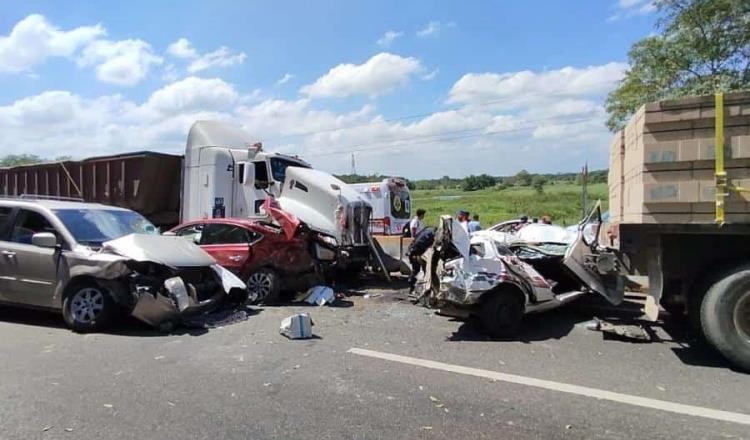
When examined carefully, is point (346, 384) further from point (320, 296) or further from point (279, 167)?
point (279, 167)

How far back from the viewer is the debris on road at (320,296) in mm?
9305

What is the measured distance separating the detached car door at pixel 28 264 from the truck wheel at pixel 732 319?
7.41 metres

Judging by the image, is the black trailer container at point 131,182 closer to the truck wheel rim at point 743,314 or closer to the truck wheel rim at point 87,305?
the truck wheel rim at point 87,305

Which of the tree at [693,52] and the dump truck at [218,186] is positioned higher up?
the tree at [693,52]

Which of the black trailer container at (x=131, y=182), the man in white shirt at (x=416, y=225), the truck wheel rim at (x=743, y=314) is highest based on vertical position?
the black trailer container at (x=131, y=182)

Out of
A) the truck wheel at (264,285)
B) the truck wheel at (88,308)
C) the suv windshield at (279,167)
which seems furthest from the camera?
the suv windshield at (279,167)

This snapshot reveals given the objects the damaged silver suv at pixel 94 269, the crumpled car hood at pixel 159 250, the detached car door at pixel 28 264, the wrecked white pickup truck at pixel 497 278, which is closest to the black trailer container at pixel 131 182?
the damaged silver suv at pixel 94 269

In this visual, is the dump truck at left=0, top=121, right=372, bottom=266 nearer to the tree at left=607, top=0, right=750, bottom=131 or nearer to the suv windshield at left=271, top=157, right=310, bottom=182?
the suv windshield at left=271, top=157, right=310, bottom=182

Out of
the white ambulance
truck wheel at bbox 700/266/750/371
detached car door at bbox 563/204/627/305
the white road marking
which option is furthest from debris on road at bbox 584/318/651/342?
the white ambulance

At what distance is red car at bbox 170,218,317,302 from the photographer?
30.5ft

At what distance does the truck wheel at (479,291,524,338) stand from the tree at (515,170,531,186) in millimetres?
83905

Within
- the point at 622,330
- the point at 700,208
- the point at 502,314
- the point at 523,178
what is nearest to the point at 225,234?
the point at 502,314

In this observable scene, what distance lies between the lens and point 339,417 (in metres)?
4.23

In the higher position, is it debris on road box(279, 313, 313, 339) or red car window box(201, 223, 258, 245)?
red car window box(201, 223, 258, 245)
